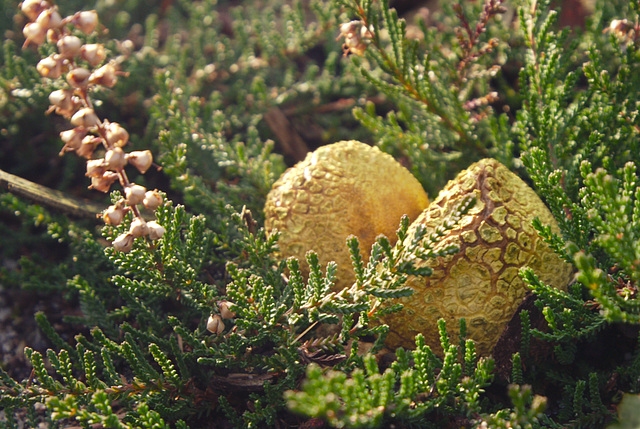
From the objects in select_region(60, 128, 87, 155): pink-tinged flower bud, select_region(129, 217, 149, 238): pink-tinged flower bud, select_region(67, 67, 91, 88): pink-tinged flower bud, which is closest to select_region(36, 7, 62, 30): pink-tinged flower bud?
select_region(67, 67, 91, 88): pink-tinged flower bud

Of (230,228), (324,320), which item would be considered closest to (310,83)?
(230,228)

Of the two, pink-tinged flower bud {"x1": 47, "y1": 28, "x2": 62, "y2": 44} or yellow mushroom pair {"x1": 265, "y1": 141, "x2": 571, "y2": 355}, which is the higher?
pink-tinged flower bud {"x1": 47, "y1": 28, "x2": 62, "y2": 44}

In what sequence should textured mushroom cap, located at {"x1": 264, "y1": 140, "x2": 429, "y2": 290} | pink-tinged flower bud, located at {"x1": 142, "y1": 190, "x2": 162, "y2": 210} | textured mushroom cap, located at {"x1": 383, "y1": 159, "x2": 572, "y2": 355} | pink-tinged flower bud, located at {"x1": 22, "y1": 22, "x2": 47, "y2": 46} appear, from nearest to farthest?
pink-tinged flower bud, located at {"x1": 22, "y1": 22, "x2": 47, "y2": 46}
pink-tinged flower bud, located at {"x1": 142, "y1": 190, "x2": 162, "y2": 210}
textured mushroom cap, located at {"x1": 383, "y1": 159, "x2": 572, "y2": 355}
textured mushroom cap, located at {"x1": 264, "y1": 140, "x2": 429, "y2": 290}

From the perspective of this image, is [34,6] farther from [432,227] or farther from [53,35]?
[432,227]

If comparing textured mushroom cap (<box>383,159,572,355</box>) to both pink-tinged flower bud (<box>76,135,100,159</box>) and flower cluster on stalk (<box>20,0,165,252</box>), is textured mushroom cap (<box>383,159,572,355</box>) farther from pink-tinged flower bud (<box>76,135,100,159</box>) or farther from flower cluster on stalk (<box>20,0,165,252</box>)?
pink-tinged flower bud (<box>76,135,100,159</box>)

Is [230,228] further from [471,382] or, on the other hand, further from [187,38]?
[187,38]

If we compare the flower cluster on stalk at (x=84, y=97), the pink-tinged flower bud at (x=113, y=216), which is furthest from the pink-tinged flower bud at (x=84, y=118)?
the pink-tinged flower bud at (x=113, y=216)

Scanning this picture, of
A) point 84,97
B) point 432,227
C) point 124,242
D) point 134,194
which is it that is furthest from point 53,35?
point 432,227
